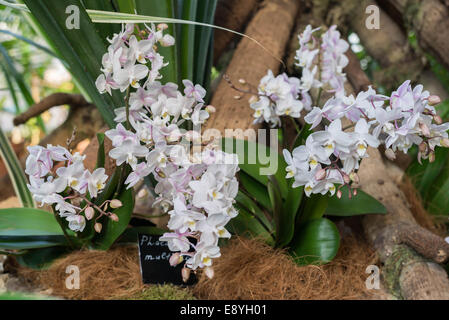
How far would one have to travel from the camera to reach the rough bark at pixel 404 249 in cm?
84

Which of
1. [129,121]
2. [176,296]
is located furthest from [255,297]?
[129,121]

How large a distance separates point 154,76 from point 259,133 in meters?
0.53

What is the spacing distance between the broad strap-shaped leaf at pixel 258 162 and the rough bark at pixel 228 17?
0.88 m

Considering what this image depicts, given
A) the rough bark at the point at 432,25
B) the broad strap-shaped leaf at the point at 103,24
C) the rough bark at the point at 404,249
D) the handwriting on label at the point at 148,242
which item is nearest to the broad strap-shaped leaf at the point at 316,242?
the rough bark at the point at 404,249

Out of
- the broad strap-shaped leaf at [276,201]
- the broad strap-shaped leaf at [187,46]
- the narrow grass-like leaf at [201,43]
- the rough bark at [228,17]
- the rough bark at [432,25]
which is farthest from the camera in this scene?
the rough bark at [228,17]

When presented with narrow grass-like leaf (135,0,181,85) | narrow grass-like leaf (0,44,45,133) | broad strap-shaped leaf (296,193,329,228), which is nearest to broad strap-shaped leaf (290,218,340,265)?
broad strap-shaped leaf (296,193,329,228)

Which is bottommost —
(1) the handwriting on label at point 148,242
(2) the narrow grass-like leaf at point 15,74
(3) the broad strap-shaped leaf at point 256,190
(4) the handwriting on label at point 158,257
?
(4) the handwriting on label at point 158,257

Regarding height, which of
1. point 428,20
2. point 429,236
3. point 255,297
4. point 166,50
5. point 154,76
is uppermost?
point 428,20

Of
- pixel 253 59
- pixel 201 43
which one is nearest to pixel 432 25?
pixel 253 59

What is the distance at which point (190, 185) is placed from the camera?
66 cm

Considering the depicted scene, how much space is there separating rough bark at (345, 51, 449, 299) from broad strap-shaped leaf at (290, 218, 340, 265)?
0.61ft

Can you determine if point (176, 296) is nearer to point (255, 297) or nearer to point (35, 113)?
point (255, 297)

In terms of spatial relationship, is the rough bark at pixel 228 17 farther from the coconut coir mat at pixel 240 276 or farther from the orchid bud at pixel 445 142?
the orchid bud at pixel 445 142

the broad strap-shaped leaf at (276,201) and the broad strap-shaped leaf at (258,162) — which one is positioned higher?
the broad strap-shaped leaf at (258,162)
